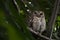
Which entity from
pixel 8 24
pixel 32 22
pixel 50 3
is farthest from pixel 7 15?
pixel 32 22

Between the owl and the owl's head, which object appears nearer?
the owl

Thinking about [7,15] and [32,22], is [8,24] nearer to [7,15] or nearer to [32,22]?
[7,15]

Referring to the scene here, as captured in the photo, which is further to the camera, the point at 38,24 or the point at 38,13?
the point at 38,13

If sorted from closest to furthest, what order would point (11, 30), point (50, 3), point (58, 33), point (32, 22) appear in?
1. point (11, 30)
2. point (50, 3)
3. point (58, 33)
4. point (32, 22)

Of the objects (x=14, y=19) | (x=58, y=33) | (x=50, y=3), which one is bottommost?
(x=58, y=33)

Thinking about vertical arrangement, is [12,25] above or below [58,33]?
above

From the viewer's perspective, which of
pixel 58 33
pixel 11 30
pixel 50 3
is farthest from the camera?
pixel 58 33

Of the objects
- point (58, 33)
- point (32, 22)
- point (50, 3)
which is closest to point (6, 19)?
point (50, 3)

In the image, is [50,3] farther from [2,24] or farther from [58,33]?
[2,24]

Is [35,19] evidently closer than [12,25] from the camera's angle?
No

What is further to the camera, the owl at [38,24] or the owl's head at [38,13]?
the owl's head at [38,13]
